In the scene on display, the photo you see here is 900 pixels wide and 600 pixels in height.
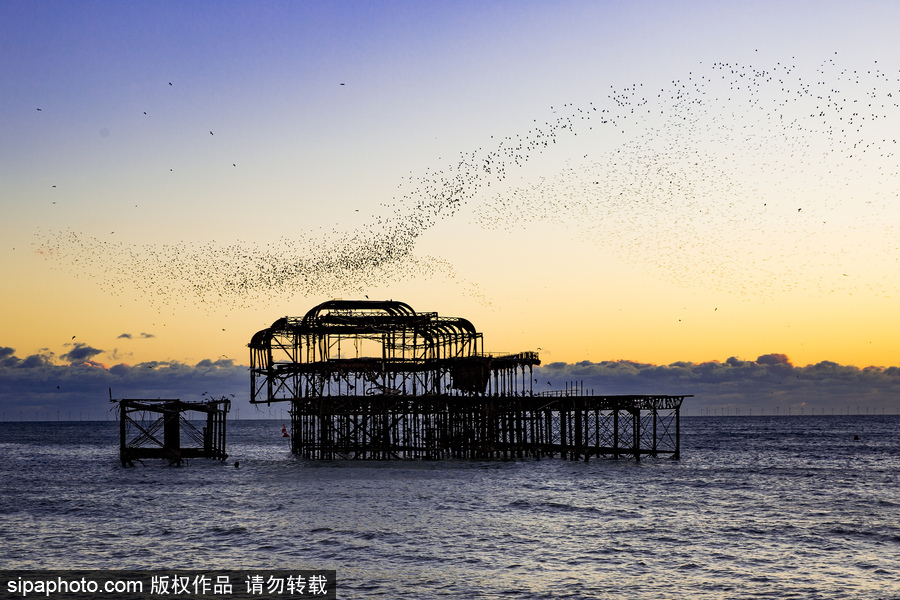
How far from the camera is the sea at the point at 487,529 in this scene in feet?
70.4

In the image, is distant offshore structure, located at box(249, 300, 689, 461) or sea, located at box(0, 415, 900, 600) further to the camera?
distant offshore structure, located at box(249, 300, 689, 461)

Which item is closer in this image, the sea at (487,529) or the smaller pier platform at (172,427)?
the sea at (487,529)

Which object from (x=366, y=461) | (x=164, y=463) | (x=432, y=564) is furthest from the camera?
(x=164, y=463)

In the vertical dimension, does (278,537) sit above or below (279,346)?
below

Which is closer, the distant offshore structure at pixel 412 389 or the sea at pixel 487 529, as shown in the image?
the sea at pixel 487 529

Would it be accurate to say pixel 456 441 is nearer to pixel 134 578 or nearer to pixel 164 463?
pixel 164 463

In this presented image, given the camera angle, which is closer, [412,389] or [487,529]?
[487,529]

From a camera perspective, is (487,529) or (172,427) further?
(172,427)

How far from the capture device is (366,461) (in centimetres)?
5634

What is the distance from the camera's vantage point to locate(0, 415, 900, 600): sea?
70.4 feet

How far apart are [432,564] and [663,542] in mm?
8114

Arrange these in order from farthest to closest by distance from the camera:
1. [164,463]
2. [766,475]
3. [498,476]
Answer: [164,463], [766,475], [498,476]

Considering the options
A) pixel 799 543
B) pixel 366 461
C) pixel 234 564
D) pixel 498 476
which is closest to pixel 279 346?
pixel 366 461

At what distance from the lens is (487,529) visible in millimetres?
28516
